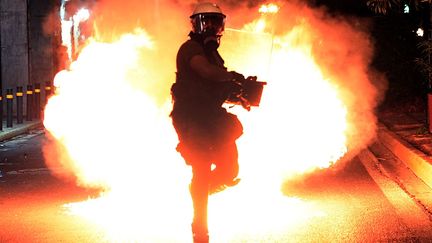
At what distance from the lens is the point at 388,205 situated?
711cm

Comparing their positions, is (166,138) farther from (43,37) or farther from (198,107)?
(43,37)

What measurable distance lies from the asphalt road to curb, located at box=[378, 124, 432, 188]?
173 mm

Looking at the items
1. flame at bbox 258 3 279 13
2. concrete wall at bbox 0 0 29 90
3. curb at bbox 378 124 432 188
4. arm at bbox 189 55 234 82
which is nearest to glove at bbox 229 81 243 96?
arm at bbox 189 55 234 82

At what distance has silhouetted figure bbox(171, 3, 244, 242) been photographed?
5.12m

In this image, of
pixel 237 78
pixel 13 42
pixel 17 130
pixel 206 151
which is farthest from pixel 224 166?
pixel 13 42

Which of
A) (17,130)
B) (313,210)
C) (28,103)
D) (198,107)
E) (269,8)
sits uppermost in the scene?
(269,8)

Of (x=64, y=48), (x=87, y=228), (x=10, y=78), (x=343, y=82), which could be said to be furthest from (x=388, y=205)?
(x=64, y=48)

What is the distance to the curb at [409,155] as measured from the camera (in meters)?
8.74

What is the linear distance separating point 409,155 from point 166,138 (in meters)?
3.95

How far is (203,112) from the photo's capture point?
16.8 ft

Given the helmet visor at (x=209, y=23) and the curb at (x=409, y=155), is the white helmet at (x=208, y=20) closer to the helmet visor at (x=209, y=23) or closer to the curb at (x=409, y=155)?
the helmet visor at (x=209, y=23)

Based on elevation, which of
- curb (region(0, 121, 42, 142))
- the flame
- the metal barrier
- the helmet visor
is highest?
the flame

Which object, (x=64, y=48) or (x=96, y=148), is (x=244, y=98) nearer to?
(x=96, y=148)

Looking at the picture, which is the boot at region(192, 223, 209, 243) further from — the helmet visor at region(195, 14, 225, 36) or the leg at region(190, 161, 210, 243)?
the helmet visor at region(195, 14, 225, 36)
